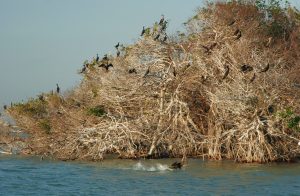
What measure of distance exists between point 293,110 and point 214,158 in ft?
13.5

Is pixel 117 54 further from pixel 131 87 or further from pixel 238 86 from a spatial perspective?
pixel 238 86

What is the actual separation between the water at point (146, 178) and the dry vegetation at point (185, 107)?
103 centimetres

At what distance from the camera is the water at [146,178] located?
22.0m

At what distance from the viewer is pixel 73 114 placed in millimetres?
32844

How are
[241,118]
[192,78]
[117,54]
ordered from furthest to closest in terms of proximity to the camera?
1. [117,54]
2. [192,78]
3. [241,118]

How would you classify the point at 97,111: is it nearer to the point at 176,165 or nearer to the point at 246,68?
the point at 176,165

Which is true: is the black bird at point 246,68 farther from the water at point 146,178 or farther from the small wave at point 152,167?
the small wave at point 152,167

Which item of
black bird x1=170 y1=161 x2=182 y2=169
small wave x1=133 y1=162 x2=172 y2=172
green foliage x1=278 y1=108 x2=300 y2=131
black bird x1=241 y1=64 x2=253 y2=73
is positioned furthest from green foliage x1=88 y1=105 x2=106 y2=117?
green foliage x1=278 y1=108 x2=300 y2=131

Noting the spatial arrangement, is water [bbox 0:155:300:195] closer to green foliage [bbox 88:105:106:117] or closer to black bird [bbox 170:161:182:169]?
black bird [bbox 170:161:182:169]

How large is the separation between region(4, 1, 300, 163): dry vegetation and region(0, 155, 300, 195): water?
1034mm

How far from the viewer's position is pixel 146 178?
24609 mm

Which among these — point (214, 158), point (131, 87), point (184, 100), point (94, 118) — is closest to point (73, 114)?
point (94, 118)

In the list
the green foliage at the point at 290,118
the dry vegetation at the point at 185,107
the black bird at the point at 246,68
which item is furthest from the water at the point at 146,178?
the black bird at the point at 246,68

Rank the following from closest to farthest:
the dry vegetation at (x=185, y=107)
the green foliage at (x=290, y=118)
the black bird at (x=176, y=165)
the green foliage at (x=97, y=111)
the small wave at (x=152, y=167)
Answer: the black bird at (x=176, y=165)
the small wave at (x=152, y=167)
the green foliage at (x=290, y=118)
the dry vegetation at (x=185, y=107)
the green foliage at (x=97, y=111)
